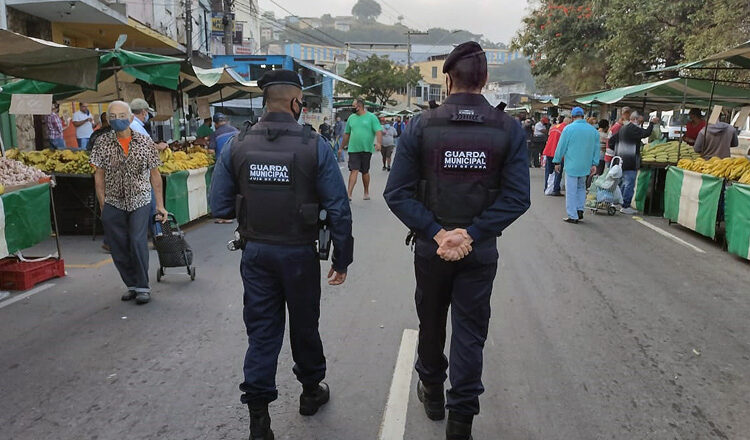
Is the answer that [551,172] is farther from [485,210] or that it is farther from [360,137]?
[485,210]

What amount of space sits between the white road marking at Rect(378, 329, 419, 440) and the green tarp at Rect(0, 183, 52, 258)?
408 cm

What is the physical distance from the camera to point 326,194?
10.6 feet

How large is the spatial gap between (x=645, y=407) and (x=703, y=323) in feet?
6.69

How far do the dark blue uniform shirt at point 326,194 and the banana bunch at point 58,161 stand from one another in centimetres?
628

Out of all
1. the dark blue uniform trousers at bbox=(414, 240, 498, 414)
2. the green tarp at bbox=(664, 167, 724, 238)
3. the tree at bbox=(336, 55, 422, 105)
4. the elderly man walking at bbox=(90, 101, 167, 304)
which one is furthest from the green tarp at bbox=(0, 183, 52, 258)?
the tree at bbox=(336, 55, 422, 105)

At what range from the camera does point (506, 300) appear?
5.86 metres

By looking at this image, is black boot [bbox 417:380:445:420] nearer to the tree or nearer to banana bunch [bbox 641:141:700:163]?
banana bunch [bbox 641:141:700:163]

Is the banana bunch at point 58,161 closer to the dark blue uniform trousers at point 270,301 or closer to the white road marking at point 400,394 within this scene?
the white road marking at point 400,394

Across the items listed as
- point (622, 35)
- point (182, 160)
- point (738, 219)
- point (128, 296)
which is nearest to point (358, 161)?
point (182, 160)

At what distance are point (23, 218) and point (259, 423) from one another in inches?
174

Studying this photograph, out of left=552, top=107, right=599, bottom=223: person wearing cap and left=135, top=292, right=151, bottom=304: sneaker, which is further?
left=552, top=107, right=599, bottom=223: person wearing cap

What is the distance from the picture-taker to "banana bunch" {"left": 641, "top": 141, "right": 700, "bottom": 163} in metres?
11.4

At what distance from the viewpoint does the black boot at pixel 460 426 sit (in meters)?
3.16

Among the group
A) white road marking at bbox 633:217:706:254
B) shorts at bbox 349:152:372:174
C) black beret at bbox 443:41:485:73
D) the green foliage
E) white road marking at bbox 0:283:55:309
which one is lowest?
white road marking at bbox 633:217:706:254
